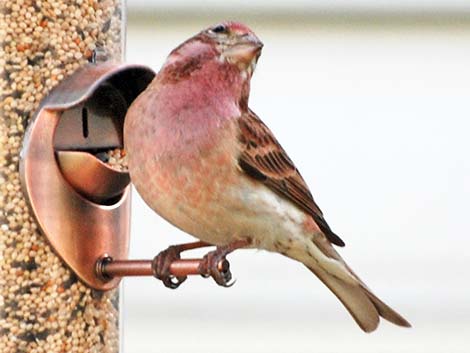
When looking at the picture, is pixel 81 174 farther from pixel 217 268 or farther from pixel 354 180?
pixel 354 180

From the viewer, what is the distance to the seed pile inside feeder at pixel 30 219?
4582mm

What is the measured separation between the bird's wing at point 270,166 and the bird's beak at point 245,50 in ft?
0.60

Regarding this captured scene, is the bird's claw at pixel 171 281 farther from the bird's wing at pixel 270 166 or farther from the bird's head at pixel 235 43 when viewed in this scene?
the bird's head at pixel 235 43

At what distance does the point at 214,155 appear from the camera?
4.77 metres

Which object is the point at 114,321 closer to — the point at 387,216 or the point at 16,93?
Result: the point at 16,93

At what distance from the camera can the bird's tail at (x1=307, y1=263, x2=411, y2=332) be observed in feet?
17.1

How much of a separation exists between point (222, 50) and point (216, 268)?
590 mm

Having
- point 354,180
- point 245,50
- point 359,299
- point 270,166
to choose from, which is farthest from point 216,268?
point 354,180

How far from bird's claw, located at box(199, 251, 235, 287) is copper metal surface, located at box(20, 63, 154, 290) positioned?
0.29 m

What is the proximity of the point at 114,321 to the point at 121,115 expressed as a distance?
0.55 m

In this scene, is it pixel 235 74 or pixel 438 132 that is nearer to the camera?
pixel 235 74

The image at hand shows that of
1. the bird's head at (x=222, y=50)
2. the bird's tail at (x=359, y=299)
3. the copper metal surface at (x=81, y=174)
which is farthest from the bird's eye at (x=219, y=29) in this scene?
the bird's tail at (x=359, y=299)

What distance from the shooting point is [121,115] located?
4.90 meters

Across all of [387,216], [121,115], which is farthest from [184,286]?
[121,115]
